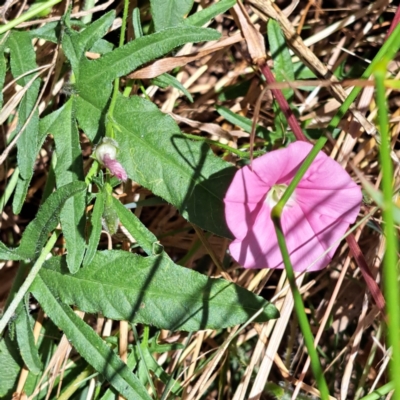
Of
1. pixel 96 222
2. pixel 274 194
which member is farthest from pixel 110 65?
pixel 274 194

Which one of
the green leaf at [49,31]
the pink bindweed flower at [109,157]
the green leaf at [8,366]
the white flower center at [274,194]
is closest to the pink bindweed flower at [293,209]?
the white flower center at [274,194]

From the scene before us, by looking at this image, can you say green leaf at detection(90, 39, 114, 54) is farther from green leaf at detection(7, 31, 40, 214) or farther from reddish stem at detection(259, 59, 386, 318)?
reddish stem at detection(259, 59, 386, 318)

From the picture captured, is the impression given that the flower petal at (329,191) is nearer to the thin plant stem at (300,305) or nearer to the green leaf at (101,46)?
the thin plant stem at (300,305)

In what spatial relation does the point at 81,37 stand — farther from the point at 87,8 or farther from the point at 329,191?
the point at 329,191

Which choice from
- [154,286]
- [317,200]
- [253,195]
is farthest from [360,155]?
[154,286]

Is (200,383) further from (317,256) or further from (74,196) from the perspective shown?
(74,196)

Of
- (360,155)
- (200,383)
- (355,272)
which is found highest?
(360,155)
